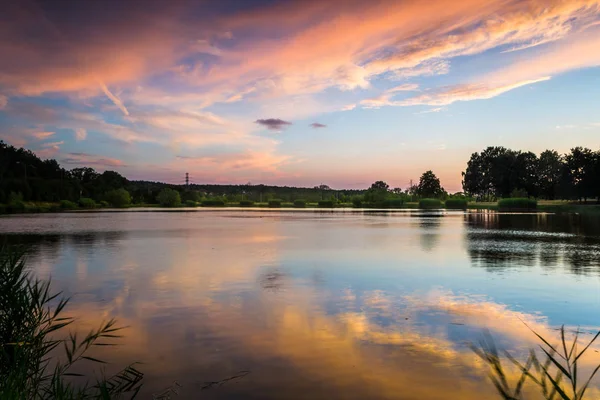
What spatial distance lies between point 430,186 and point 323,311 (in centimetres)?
14408

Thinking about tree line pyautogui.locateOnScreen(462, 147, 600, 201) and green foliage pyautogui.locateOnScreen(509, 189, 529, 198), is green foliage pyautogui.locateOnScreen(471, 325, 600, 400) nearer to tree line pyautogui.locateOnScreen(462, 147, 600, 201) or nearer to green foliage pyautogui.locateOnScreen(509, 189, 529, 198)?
tree line pyautogui.locateOnScreen(462, 147, 600, 201)

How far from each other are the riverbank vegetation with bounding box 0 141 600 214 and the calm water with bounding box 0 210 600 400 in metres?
74.2

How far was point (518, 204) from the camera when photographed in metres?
92.5

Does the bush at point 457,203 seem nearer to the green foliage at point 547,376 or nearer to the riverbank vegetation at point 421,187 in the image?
the riverbank vegetation at point 421,187

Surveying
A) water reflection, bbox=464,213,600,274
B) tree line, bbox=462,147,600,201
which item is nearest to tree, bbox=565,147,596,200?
tree line, bbox=462,147,600,201

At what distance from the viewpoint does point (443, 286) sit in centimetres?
1337

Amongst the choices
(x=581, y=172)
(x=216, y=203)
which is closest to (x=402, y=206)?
(x=581, y=172)

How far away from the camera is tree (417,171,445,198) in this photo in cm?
14762

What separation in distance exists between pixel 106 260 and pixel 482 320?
15038mm

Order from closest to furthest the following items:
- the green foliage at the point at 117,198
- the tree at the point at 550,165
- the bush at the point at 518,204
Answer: the bush at the point at 518,204
the green foliage at the point at 117,198
the tree at the point at 550,165

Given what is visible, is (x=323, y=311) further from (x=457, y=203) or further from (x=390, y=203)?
(x=390, y=203)

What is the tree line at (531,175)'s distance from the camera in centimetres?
9650

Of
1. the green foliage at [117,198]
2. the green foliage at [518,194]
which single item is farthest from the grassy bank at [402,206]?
the green foliage at [518,194]

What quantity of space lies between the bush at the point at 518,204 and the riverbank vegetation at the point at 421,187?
0.68 feet
